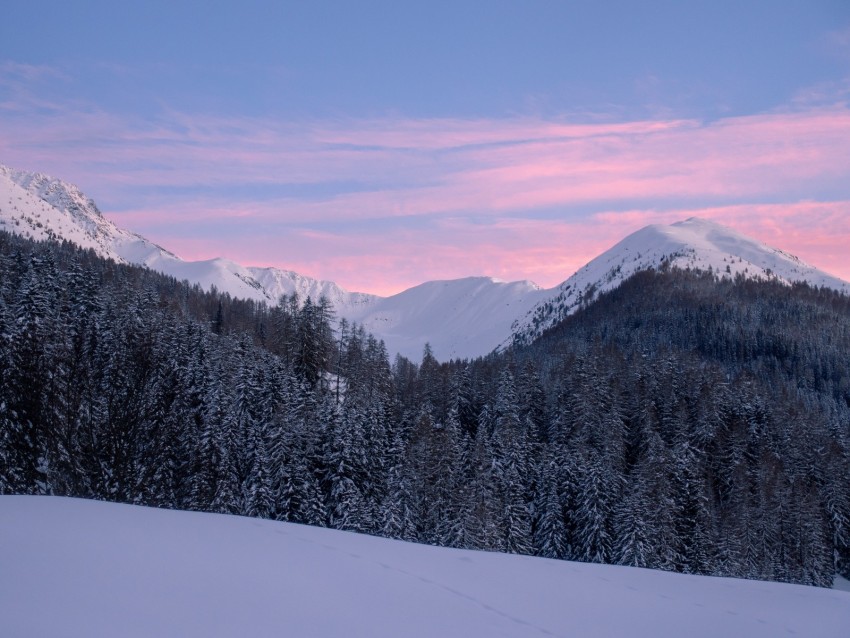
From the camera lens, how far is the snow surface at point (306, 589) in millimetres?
6051

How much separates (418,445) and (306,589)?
36.6 m

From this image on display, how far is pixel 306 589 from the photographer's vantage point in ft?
24.7

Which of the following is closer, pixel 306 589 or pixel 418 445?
pixel 306 589

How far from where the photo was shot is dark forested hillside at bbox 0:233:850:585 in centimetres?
2252

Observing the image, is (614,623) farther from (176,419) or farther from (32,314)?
(32,314)

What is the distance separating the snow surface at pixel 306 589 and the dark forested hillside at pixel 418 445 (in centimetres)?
1321

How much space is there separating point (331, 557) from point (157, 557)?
261 centimetres

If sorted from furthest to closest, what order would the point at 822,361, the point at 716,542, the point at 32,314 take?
the point at 822,361 < the point at 716,542 < the point at 32,314

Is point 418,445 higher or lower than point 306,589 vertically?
lower

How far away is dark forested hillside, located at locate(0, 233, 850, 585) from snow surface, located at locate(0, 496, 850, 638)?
13.2m

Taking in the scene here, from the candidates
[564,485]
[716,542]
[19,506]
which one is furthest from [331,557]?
[716,542]

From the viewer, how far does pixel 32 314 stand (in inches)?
1174

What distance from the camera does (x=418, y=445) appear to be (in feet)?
143

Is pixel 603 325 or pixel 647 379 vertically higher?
pixel 603 325
